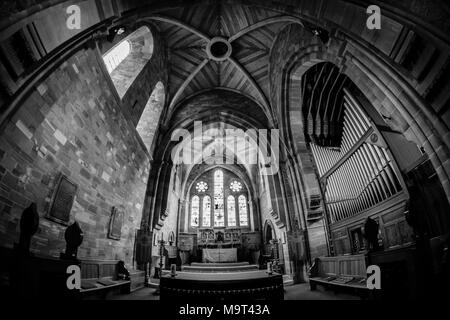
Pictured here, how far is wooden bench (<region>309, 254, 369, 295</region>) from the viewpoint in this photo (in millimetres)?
4571

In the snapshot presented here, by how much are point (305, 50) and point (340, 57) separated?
2485 mm

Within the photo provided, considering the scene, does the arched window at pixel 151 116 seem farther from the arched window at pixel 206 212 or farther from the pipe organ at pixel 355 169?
the arched window at pixel 206 212

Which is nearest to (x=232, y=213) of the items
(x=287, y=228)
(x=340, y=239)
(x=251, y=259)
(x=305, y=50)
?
(x=251, y=259)

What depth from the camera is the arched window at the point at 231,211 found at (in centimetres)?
1866

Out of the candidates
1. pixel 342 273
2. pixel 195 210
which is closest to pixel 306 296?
pixel 342 273

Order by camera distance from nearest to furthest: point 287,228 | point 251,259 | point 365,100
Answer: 1. point 365,100
2. point 287,228
3. point 251,259

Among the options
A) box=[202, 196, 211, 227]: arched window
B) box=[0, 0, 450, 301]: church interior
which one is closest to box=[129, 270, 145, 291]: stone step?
box=[0, 0, 450, 301]: church interior

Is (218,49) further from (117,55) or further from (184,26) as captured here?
(117,55)

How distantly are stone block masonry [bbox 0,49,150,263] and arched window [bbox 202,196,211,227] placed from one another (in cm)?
1111

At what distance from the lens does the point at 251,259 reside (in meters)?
16.2

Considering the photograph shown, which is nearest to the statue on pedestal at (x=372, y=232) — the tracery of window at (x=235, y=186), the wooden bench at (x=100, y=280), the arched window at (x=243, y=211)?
the wooden bench at (x=100, y=280)

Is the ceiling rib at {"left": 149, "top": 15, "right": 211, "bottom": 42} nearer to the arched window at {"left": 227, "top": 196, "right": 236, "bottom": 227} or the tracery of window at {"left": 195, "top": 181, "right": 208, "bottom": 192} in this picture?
the tracery of window at {"left": 195, "top": 181, "right": 208, "bottom": 192}

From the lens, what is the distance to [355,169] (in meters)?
5.58

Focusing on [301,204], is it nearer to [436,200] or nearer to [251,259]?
[436,200]
